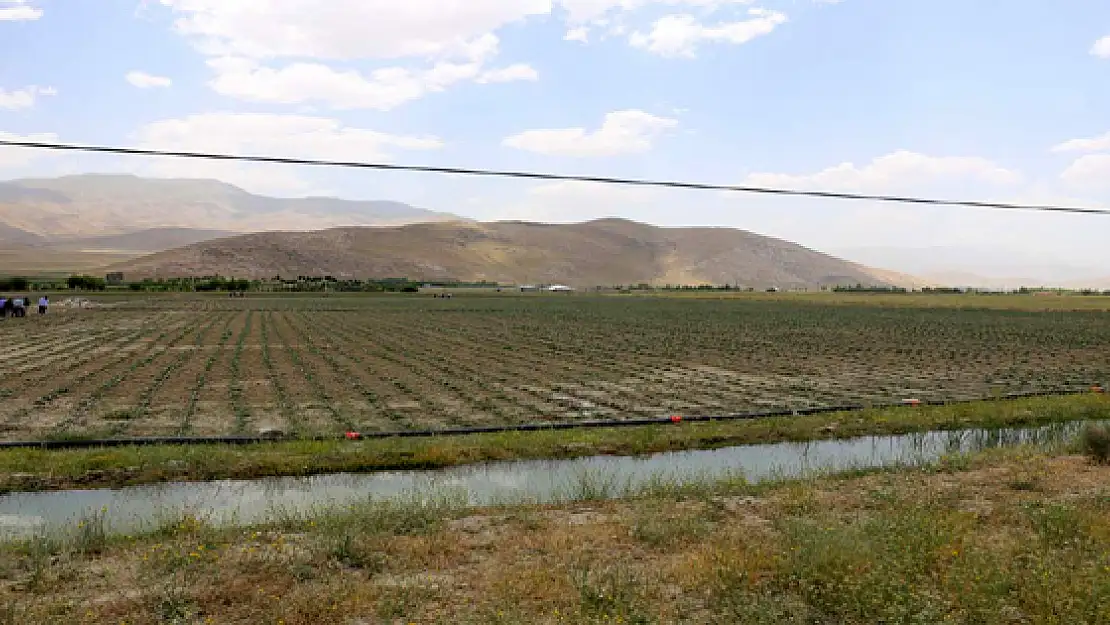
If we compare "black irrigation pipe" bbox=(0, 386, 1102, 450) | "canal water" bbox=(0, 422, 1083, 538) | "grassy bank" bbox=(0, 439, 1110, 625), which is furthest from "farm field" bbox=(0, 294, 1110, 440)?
"grassy bank" bbox=(0, 439, 1110, 625)

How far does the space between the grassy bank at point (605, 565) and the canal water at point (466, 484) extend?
4.23 feet

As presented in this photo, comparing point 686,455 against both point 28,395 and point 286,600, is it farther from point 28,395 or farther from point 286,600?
point 28,395

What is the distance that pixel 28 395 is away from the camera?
64.3 ft

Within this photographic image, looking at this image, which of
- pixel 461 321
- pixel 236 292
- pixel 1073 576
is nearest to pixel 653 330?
pixel 461 321

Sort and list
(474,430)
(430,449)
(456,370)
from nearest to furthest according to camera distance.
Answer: (430,449) → (474,430) → (456,370)

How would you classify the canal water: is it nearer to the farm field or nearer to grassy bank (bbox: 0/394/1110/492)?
grassy bank (bbox: 0/394/1110/492)

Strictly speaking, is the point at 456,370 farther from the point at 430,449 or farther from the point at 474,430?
the point at 430,449

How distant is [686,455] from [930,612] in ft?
28.1

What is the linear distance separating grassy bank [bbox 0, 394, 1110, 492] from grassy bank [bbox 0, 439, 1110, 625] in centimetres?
347

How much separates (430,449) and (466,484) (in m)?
1.82

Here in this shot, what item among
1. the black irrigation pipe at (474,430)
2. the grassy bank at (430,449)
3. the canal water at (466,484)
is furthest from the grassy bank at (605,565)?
the black irrigation pipe at (474,430)

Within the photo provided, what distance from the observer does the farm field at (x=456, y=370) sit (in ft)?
59.3

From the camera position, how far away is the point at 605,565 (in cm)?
858

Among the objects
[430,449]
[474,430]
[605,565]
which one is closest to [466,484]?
[430,449]
